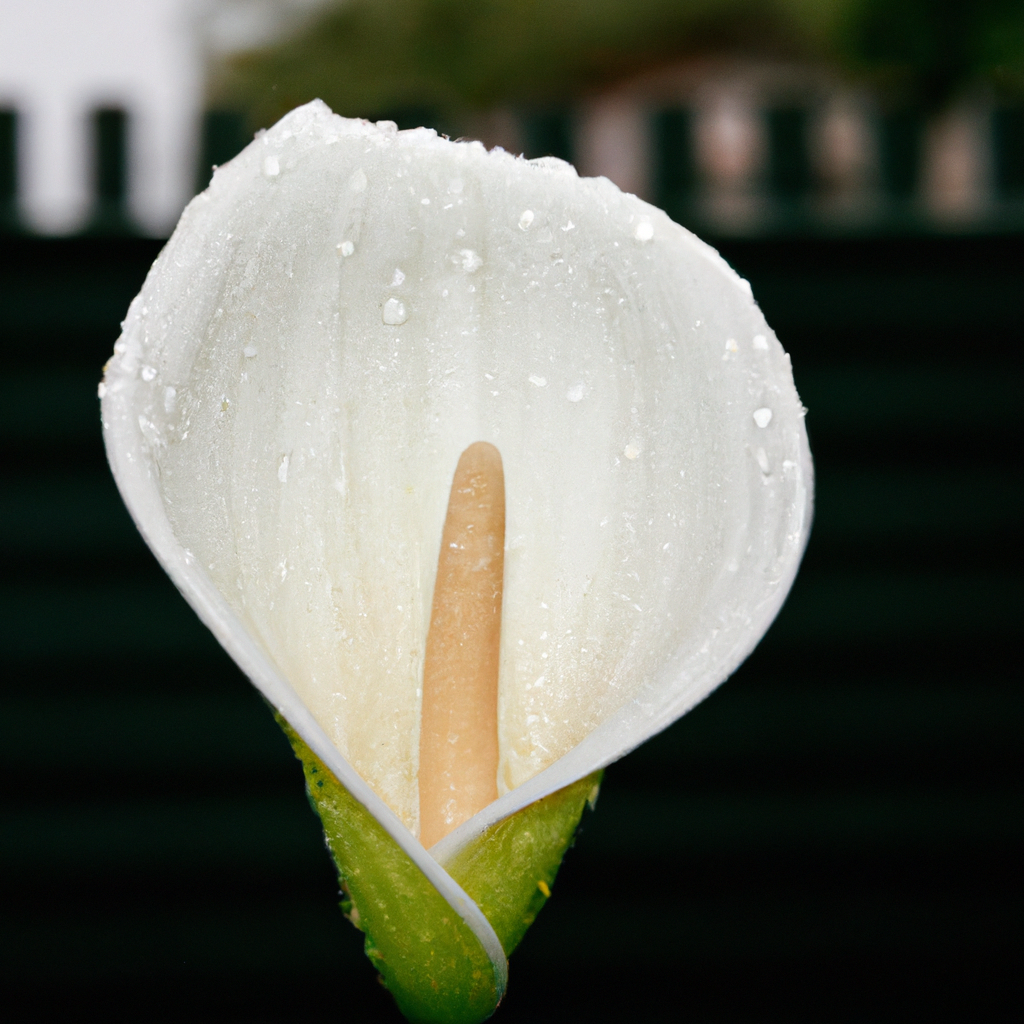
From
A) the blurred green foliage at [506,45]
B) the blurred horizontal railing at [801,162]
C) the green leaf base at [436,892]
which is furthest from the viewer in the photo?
the blurred green foliage at [506,45]

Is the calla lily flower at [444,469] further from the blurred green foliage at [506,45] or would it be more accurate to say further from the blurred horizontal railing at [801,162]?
the blurred green foliage at [506,45]

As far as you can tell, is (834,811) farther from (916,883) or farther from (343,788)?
(343,788)

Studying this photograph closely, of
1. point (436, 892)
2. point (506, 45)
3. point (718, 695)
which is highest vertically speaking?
point (506, 45)

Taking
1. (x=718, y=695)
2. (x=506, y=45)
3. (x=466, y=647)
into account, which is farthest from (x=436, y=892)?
(x=506, y=45)

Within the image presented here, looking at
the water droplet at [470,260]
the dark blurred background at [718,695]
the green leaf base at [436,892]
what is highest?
the water droplet at [470,260]

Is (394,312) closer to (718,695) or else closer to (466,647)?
(466,647)

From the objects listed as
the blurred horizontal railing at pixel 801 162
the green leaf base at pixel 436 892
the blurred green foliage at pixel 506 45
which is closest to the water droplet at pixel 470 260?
the green leaf base at pixel 436 892

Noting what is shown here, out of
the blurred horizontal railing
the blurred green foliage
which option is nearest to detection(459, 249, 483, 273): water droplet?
the blurred horizontal railing

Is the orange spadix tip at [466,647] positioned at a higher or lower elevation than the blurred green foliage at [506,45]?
lower
